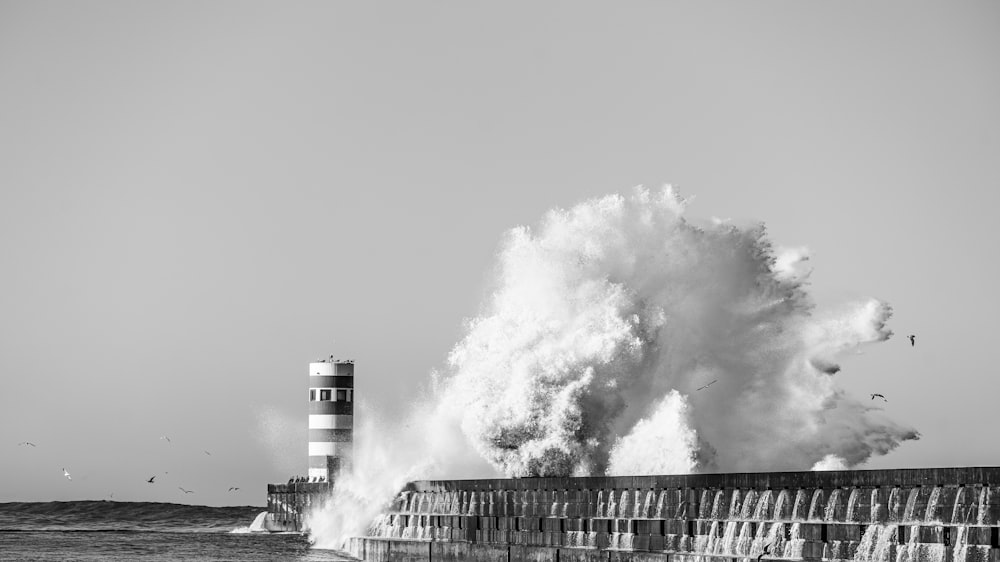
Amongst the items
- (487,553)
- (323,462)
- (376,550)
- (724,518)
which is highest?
(323,462)

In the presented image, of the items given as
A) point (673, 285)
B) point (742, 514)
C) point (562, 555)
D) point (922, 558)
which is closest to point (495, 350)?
point (673, 285)

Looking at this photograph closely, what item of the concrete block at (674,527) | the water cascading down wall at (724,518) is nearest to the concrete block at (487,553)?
the water cascading down wall at (724,518)

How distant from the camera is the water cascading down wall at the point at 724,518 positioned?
2989 cm

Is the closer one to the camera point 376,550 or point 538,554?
point 538,554

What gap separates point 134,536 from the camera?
83.6 metres

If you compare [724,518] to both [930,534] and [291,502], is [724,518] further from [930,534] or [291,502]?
[291,502]

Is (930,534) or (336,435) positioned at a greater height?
(336,435)

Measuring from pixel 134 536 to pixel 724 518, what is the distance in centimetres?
5237

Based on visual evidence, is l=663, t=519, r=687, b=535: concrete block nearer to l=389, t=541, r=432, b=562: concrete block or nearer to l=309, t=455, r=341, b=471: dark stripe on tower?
l=389, t=541, r=432, b=562: concrete block

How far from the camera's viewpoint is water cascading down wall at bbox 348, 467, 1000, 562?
1177 inches


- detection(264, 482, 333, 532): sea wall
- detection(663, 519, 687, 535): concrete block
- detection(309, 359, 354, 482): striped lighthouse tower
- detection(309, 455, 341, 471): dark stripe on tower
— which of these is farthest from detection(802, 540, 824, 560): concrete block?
detection(309, 359, 354, 482): striped lighthouse tower

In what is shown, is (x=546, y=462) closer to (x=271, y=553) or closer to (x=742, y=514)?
(x=271, y=553)

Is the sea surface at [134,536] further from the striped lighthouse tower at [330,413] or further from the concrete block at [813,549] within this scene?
the concrete block at [813,549]

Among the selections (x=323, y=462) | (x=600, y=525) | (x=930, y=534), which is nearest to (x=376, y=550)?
(x=600, y=525)
